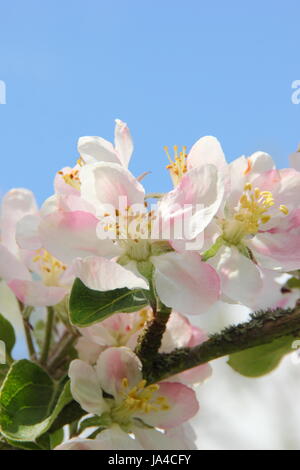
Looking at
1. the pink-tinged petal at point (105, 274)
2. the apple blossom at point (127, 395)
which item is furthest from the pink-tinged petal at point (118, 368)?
the pink-tinged petal at point (105, 274)

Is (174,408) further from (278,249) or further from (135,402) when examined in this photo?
(278,249)

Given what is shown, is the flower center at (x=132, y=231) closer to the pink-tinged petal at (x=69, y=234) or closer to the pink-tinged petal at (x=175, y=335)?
the pink-tinged petal at (x=69, y=234)

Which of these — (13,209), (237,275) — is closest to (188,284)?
(237,275)

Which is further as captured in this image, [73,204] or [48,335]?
[48,335]

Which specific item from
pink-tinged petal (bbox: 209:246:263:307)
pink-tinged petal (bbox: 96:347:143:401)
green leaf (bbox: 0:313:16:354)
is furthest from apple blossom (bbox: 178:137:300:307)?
green leaf (bbox: 0:313:16:354)

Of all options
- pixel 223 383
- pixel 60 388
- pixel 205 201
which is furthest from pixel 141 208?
pixel 223 383
